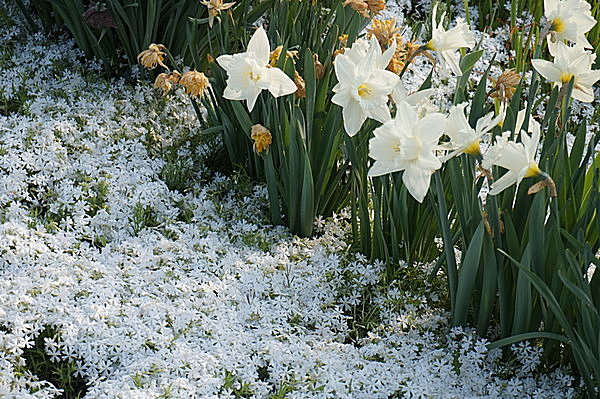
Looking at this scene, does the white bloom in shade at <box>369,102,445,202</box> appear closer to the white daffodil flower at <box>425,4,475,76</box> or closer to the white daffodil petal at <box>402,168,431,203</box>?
the white daffodil petal at <box>402,168,431,203</box>

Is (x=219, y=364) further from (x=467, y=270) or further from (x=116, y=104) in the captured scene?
(x=116, y=104)

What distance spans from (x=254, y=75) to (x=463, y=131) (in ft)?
2.40

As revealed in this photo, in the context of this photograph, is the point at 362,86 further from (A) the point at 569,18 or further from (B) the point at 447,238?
(A) the point at 569,18

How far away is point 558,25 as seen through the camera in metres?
2.11

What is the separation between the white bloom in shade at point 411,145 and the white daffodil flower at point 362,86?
169 millimetres

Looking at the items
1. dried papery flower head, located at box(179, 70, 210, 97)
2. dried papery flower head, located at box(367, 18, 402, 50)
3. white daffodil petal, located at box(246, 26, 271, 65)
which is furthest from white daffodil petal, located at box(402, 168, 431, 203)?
dried papery flower head, located at box(179, 70, 210, 97)

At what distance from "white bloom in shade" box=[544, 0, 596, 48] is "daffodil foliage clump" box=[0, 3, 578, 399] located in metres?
0.92

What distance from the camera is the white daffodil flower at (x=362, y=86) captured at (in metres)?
1.88

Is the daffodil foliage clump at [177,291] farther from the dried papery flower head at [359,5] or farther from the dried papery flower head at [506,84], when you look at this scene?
the dried papery flower head at [359,5]

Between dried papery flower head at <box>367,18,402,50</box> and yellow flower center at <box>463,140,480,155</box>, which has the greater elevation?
dried papery flower head at <box>367,18,402,50</box>

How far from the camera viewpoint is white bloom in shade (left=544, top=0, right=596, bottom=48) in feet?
6.86

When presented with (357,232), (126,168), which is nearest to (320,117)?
(357,232)

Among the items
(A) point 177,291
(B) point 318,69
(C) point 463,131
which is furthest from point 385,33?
(A) point 177,291

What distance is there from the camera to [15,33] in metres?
3.65
